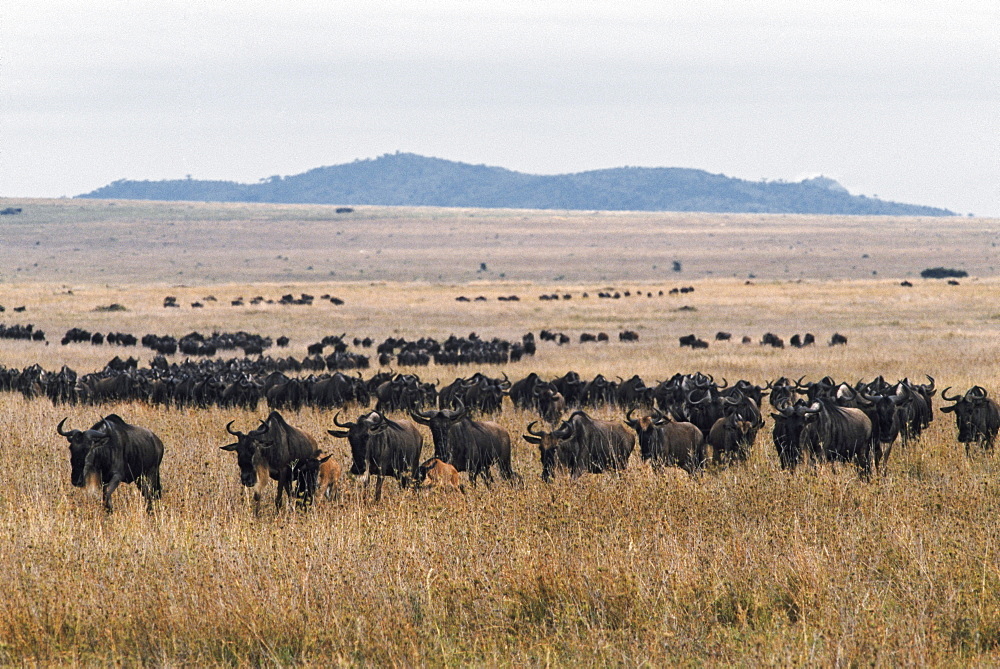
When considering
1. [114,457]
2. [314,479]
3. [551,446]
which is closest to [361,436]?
[314,479]

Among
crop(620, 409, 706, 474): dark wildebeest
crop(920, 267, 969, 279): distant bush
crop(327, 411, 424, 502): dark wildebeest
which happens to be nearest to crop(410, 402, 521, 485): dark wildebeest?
crop(327, 411, 424, 502): dark wildebeest

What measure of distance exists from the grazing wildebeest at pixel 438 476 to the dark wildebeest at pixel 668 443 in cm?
222

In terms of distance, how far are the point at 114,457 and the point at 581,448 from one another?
15.6 feet

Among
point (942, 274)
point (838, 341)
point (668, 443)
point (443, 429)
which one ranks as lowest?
point (942, 274)

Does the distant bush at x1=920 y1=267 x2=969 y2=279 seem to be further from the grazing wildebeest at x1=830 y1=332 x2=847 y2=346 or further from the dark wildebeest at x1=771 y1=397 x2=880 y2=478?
the dark wildebeest at x1=771 y1=397 x2=880 y2=478

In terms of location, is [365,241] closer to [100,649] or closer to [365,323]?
[365,323]

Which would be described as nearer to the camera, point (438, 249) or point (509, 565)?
point (509, 565)

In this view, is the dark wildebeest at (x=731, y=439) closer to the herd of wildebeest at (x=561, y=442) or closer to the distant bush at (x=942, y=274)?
the herd of wildebeest at (x=561, y=442)

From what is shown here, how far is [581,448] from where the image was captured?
11188 millimetres

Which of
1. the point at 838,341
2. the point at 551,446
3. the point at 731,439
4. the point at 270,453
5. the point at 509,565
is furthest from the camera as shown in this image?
the point at 838,341

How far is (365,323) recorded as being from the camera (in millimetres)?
49219

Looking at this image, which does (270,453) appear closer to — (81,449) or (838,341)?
(81,449)

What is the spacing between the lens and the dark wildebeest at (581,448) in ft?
36.0

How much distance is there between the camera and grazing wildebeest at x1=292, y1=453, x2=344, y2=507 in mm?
10391
